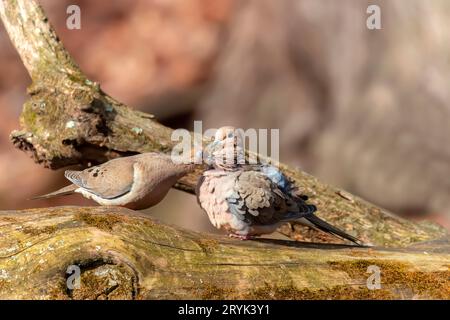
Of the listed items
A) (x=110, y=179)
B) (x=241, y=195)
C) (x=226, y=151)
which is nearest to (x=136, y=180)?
(x=110, y=179)

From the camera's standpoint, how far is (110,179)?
4.73 metres

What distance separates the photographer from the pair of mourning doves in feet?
14.2

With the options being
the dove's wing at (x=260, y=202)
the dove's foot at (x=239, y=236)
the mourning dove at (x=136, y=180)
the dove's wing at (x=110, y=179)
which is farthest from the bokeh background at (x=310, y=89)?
the dove's foot at (x=239, y=236)

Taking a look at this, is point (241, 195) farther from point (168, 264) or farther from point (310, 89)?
point (310, 89)

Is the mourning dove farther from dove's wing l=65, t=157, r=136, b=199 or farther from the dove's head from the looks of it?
the dove's head

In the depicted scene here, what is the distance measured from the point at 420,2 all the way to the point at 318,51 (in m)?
1.17

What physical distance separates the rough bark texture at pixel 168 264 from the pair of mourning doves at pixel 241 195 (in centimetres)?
17

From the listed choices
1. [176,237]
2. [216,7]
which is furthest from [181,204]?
[176,237]

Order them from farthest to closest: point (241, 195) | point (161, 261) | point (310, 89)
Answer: point (310, 89)
point (241, 195)
point (161, 261)

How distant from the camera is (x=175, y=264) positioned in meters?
3.78

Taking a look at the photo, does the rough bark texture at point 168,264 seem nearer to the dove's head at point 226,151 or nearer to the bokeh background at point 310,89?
the dove's head at point 226,151

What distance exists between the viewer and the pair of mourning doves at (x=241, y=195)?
432cm

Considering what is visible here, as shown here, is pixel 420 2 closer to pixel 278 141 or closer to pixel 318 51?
pixel 318 51

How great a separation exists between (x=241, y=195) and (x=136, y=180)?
0.76 meters
